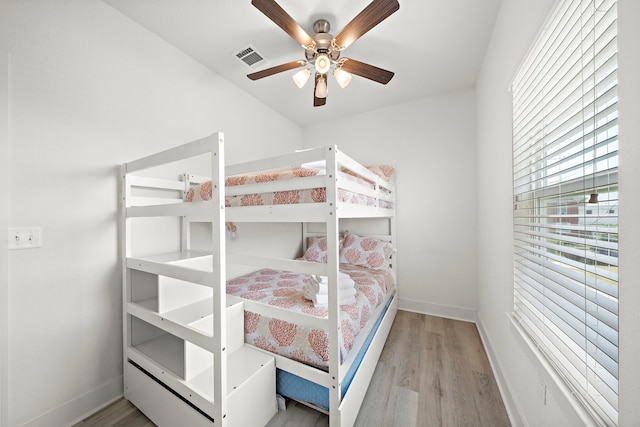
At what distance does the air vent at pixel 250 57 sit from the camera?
194cm

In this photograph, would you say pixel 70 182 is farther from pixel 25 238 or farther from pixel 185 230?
pixel 185 230

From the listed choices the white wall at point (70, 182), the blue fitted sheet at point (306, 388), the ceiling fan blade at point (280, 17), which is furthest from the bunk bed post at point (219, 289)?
the white wall at point (70, 182)

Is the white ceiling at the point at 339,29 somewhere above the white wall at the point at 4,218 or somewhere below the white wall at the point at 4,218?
above

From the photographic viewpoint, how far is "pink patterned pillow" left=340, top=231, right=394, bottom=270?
2.61 m

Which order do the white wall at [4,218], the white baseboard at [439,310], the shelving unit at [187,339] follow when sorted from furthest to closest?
the white baseboard at [439,310], the white wall at [4,218], the shelving unit at [187,339]

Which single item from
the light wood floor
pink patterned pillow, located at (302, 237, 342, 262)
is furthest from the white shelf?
pink patterned pillow, located at (302, 237, 342, 262)

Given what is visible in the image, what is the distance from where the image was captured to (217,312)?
105cm

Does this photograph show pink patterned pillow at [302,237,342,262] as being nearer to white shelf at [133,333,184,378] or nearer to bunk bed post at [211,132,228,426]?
white shelf at [133,333,184,378]

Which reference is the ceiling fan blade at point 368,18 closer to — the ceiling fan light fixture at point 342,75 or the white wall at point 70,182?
the ceiling fan light fixture at point 342,75

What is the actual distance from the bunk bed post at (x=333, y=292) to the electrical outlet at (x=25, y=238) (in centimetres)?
157

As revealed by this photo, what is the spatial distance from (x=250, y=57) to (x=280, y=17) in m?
0.81

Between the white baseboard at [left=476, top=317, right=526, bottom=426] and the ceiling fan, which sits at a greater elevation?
the ceiling fan

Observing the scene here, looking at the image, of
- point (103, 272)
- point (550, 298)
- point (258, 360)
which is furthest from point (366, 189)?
point (103, 272)

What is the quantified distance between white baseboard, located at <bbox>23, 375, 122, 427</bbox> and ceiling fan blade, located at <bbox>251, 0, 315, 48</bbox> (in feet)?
7.90
